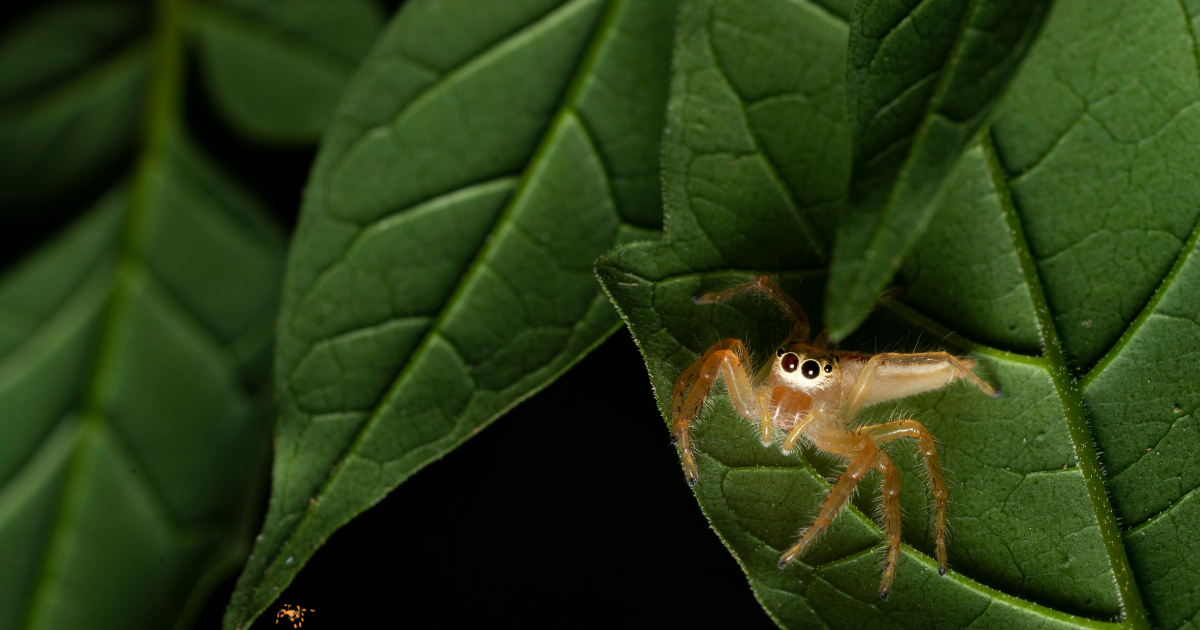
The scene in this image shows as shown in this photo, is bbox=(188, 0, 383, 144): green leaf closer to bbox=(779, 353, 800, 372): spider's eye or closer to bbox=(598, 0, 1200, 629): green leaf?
bbox=(598, 0, 1200, 629): green leaf

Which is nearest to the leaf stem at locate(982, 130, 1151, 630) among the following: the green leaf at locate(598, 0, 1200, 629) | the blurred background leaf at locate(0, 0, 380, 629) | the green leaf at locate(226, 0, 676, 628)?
the green leaf at locate(598, 0, 1200, 629)

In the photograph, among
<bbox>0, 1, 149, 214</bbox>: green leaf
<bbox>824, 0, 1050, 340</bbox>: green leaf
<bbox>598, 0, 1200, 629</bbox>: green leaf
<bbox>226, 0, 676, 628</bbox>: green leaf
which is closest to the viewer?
<bbox>824, 0, 1050, 340</bbox>: green leaf

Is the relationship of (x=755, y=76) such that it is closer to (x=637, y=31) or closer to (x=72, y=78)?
(x=637, y=31)

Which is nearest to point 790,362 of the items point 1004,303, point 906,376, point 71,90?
point 906,376

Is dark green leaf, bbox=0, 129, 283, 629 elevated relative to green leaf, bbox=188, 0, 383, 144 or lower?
lower

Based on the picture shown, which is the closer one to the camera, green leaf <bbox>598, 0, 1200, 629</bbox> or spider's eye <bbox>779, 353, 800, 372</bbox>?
green leaf <bbox>598, 0, 1200, 629</bbox>

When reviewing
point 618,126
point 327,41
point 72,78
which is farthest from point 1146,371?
point 72,78
